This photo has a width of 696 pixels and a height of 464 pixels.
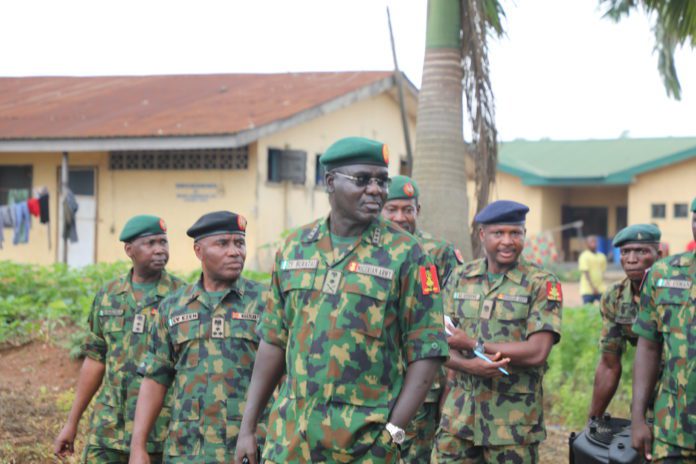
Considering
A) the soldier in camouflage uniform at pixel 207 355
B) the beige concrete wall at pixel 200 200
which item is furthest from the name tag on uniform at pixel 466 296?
the beige concrete wall at pixel 200 200

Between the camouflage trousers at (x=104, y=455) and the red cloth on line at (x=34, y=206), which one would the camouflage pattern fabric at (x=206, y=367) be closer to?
the camouflage trousers at (x=104, y=455)

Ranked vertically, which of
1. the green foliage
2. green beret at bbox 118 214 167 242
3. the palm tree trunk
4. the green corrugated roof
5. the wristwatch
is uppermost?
the green corrugated roof

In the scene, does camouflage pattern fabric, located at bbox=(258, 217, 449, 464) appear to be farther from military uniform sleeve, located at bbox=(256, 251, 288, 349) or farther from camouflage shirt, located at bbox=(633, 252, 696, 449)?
camouflage shirt, located at bbox=(633, 252, 696, 449)

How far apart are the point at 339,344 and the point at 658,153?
2770 cm

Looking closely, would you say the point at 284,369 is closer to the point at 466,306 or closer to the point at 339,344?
the point at 339,344

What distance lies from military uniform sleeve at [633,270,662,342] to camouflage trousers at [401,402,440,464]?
1445mm

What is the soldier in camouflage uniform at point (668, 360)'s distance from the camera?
4566 millimetres

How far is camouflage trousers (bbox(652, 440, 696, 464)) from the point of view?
15.0ft

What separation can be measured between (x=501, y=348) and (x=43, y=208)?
14443 millimetres

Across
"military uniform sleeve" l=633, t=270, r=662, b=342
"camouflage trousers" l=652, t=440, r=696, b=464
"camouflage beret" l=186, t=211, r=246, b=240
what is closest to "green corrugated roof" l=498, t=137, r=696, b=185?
"military uniform sleeve" l=633, t=270, r=662, b=342

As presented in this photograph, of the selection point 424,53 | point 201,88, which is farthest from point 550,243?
point 424,53

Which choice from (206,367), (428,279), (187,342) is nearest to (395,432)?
(428,279)

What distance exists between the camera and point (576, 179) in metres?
27.4

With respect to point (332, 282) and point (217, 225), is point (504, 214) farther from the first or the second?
point (332, 282)
